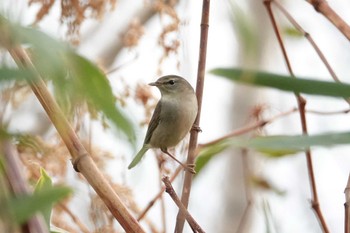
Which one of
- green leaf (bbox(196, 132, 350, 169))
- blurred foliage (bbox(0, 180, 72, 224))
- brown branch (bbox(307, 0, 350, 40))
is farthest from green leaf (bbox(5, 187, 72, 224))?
brown branch (bbox(307, 0, 350, 40))

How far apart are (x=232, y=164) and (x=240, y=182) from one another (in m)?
0.21

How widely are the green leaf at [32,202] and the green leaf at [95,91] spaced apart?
0.07 meters

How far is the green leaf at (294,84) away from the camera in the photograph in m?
0.69

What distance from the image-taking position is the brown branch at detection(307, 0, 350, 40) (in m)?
0.96

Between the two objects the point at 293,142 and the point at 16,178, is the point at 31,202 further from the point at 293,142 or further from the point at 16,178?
the point at 293,142

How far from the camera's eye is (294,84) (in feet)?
2.30

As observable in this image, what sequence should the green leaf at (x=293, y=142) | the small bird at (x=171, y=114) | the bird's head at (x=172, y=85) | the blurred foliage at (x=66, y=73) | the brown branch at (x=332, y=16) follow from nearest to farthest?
the blurred foliage at (x=66, y=73), the green leaf at (x=293, y=142), the brown branch at (x=332, y=16), the small bird at (x=171, y=114), the bird's head at (x=172, y=85)

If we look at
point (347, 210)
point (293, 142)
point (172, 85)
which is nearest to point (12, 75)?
point (293, 142)

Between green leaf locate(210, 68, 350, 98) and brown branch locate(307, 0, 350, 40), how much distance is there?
0.85 feet

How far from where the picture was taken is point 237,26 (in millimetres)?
588

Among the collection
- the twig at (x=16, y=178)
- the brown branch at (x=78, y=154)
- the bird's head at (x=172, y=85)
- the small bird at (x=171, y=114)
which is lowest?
the twig at (x=16, y=178)

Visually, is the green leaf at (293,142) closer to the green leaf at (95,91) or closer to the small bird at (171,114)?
the green leaf at (95,91)

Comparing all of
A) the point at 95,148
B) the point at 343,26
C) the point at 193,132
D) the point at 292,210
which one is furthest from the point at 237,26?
the point at 292,210

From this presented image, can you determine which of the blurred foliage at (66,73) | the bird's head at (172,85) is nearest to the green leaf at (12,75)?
the blurred foliage at (66,73)
